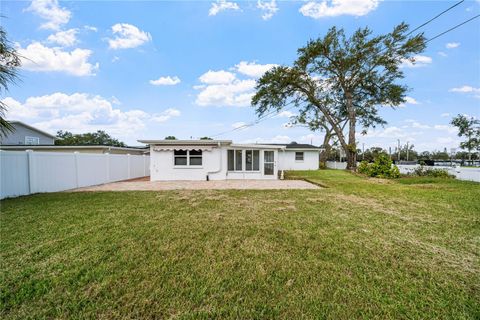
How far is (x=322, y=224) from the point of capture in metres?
4.95

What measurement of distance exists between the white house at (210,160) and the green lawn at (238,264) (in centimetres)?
808

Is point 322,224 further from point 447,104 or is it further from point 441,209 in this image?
point 447,104

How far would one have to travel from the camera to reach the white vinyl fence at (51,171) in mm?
7461

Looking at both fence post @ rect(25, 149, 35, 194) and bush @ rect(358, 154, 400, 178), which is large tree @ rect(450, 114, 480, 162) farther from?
fence post @ rect(25, 149, 35, 194)

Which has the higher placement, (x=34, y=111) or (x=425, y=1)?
(x=425, y=1)

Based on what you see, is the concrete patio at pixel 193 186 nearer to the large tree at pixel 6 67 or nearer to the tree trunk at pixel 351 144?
the large tree at pixel 6 67

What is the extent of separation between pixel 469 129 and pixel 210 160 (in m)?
40.7

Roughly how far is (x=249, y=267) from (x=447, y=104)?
2432cm

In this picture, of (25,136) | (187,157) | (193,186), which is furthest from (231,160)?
(25,136)

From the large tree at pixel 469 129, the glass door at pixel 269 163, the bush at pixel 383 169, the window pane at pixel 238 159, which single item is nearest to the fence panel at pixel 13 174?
the window pane at pixel 238 159

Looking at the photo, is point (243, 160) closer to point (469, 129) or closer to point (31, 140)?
point (31, 140)

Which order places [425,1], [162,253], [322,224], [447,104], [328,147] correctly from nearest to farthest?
[162,253], [322,224], [425,1], [447,104], [328,147]

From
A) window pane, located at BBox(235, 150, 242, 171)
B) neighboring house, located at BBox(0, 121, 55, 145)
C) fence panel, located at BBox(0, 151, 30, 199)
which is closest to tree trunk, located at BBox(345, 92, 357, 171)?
window pane, located at BBox(235, 150, 242, 171)

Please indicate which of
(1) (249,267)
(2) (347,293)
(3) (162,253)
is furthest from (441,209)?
(3) (162,253)
